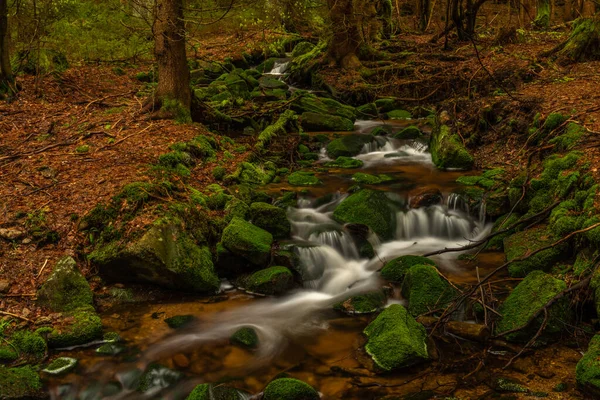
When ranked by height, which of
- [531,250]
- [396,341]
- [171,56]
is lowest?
[396,341]

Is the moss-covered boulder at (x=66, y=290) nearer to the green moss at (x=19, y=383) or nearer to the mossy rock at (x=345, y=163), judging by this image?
the green moss at (x=19, y=383)

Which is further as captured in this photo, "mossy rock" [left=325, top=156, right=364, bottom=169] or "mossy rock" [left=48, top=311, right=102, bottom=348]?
"mossy rock" [left=325, top=156, right=364, bottom=169]

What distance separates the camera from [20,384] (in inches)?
195

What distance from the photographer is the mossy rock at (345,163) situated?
11906mm

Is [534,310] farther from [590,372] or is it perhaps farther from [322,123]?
[322,123]

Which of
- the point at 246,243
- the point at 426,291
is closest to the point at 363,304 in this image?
the point at 426,291

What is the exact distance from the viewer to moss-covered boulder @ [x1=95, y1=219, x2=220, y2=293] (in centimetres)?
669

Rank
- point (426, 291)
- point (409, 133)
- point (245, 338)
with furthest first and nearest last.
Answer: point (409, 133) < point (426, 291) < point (245, 338)

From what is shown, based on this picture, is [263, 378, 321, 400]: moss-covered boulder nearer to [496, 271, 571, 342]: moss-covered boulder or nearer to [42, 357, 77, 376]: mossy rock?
[42, 357, 77, 376]: mossy rock

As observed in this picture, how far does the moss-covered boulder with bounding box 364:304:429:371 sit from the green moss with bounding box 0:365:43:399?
3.44m

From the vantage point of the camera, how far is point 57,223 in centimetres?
709

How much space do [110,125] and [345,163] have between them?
5.23m

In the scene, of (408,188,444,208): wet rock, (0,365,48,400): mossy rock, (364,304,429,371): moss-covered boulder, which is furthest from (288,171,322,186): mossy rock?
(0,365,48,400): mossy rock

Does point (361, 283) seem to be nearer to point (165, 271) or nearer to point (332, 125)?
point (165, 271)
